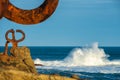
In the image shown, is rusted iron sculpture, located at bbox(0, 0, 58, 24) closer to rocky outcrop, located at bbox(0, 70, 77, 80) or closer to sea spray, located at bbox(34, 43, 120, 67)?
rocky outcrop, located at bbox(0, 70, 77, 80)

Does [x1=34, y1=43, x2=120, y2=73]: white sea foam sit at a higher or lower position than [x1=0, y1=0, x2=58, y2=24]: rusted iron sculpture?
higher

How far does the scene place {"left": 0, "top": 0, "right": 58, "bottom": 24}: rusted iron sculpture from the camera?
2506 mm

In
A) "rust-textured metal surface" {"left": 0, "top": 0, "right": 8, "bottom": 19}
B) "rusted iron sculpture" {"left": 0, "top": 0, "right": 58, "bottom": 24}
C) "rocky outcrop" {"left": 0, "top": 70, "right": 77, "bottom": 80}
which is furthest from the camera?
"rocky outcrop" {"left": 0, "top": 70, "right": 77, "bottom": 80}

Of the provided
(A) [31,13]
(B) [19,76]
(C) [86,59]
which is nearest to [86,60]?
(C) [86,59]

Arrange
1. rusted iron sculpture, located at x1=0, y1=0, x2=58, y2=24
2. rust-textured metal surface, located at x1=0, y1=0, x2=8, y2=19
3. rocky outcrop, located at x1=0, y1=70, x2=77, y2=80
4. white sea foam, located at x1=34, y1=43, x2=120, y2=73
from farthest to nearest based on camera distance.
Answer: white sea foam, located at x1=34, y1=43, x2=120, y2=73 → rocky outcrop, located at x1=0, y1=70, x2=77, y2=80 → rusted iron sculpture, located at x1=0, y1=0, x2=58, y2=24 → rust-textured metal surface, located at x1=0, y1=0, x2=8, y2=19

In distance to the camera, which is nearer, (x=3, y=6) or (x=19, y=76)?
(x=3, y=6)

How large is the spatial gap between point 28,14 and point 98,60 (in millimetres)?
44301

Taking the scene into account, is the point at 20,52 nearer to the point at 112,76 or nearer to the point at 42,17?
the point at 112,76

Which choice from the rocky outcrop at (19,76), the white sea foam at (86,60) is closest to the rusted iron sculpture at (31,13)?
the rocky outcrop at (19,76)

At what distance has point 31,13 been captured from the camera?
2.59m

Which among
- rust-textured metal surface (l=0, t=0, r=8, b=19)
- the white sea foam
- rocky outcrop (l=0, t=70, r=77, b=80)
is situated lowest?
rust-textured metal surface (l=0, t=0, r=8, b=19)

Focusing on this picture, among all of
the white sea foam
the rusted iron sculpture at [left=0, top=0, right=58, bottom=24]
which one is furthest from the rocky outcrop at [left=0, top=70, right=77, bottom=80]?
the white sea foam

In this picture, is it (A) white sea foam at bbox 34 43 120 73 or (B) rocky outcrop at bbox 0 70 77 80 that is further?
(A) white sea foam at bbox 34 43 120 73

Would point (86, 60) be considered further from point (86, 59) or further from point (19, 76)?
point (19, 76)
